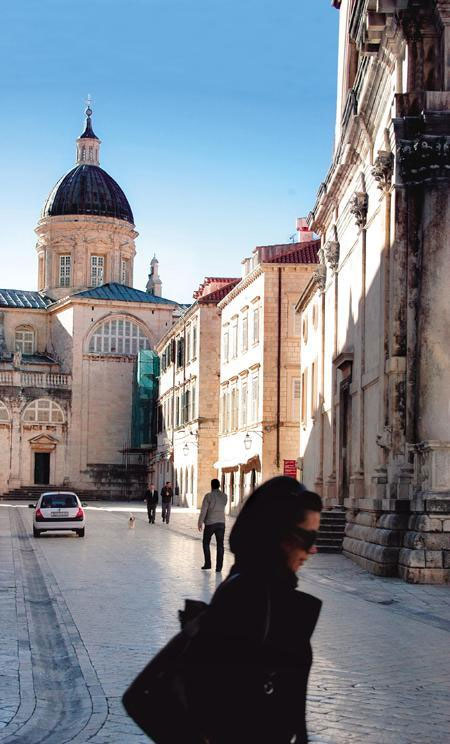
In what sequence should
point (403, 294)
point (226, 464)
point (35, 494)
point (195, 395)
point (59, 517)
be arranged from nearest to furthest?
point (403, 294) → point (59, 517) → point (226, 464) → point (195, 395) → point (35, 494)

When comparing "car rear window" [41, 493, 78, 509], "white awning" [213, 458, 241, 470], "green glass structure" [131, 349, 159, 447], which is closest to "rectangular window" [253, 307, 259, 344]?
"white awning" [213, 458, 241, 470]

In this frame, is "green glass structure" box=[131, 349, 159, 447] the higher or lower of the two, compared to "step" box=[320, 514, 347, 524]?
higher

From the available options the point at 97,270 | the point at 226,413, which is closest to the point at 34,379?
the point at 97,270

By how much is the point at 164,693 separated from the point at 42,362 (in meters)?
86.1

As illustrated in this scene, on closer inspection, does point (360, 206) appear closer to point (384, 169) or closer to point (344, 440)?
point (384, 169)

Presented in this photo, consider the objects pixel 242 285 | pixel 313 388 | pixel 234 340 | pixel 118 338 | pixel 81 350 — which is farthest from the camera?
pixel 118 338

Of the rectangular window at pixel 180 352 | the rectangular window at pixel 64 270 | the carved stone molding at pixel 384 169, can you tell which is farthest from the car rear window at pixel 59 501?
the rectangular window at pixel 64 270

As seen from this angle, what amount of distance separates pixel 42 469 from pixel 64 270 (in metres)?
16.1

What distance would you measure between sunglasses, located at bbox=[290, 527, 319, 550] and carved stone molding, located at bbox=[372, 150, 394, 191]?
20.5m

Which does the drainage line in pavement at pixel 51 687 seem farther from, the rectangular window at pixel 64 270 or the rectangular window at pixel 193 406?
the rectangular window at pixel 64 270

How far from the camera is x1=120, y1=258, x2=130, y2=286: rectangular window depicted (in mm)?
92562

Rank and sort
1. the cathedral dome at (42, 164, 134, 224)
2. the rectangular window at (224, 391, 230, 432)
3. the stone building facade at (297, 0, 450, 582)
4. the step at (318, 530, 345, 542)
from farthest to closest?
the cathedral dome at (42, 164, 134, 224), the rectangular window at (224, 391, 230, 432), the step at (318, 530, 345, 542), the stone building facade at (297, 0, 450, 582)

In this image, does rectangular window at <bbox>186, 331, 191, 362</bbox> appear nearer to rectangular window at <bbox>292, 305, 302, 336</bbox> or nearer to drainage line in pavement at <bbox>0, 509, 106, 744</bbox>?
rectangular window at <bbox>292, 305, 302, 336</bbox>

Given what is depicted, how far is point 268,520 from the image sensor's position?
3689 millimetres
